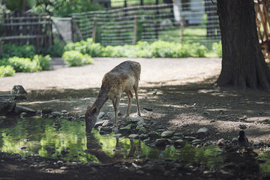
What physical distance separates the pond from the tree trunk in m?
4.87

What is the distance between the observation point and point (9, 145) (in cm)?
623

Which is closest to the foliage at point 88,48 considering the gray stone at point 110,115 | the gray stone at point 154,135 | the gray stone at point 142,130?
the gray stone at point 110,115

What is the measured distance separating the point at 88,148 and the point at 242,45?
6.26 m

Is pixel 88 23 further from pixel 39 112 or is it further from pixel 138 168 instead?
pixel 138 168

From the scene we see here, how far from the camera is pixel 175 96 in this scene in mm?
9984

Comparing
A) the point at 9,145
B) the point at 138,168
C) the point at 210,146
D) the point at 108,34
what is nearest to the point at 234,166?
the point at 210,146

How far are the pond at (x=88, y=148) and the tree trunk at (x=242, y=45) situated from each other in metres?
4.87

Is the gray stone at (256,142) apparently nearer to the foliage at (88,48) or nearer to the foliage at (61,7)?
the foliage at (88,48)

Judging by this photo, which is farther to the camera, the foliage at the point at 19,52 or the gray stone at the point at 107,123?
the foliage at the point at 19,52

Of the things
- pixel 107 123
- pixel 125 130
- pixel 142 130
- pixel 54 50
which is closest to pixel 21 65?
pixel 54 50

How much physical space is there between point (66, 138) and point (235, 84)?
235 inches

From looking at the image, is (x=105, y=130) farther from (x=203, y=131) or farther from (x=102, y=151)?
(x=203, y=131)

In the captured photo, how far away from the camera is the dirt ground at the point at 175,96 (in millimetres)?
6965

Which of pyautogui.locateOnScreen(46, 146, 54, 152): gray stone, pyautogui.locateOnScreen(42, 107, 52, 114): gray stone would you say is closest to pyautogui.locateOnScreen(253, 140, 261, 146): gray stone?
pyautogui.locateOnScreen(46, 146, 54, 152): gray stone
